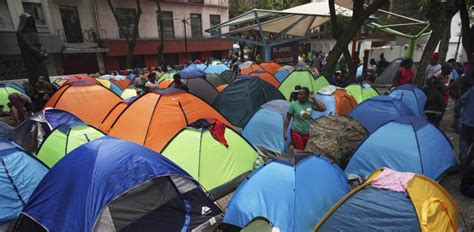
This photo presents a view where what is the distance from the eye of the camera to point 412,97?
7379mm

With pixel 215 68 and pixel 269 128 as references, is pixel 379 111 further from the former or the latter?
pixel 215 68

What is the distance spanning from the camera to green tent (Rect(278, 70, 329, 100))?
33.2ft

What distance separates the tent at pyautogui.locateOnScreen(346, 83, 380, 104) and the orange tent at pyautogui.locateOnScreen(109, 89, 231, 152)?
15.1 ft

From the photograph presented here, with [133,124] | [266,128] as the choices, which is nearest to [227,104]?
[266,128]

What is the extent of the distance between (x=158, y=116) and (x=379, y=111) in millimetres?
4999

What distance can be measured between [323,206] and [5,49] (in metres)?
22.1

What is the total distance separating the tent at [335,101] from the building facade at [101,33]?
65.0ft

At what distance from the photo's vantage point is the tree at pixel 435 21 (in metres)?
8.41

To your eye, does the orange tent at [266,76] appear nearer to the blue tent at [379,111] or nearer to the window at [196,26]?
the blue tent at [379,111]

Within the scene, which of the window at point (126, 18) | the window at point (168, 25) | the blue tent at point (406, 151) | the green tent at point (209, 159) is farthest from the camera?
the window at point (168, 25)

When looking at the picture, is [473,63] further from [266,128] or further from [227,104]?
[227,104]

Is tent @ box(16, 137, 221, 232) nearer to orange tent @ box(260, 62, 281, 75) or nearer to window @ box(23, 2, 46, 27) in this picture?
orange tent @ box(260, 62, 281, 75)

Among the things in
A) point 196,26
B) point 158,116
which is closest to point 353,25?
point 158,116

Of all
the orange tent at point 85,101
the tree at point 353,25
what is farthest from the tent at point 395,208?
the tree at point 353,25
